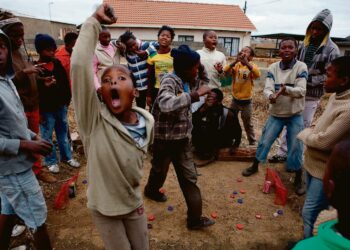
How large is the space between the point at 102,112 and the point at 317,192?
1963 mm

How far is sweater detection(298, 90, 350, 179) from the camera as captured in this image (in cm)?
204

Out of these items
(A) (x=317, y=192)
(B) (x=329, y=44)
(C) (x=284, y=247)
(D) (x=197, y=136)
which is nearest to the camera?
(A) (x=317, y=192)

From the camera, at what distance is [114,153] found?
1.63 meters

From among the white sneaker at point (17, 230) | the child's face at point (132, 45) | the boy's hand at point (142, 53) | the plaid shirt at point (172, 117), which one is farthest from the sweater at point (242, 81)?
the white sneaker at point (17, 230)

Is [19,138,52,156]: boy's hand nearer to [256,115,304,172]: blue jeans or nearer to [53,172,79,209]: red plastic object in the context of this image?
[53,172,79,209]: red plastic object

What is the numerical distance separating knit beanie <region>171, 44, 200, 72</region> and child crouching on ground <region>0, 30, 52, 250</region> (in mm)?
1369

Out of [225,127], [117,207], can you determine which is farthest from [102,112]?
[225,127]

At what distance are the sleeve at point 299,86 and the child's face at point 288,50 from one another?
208 mm

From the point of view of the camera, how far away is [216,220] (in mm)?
3275

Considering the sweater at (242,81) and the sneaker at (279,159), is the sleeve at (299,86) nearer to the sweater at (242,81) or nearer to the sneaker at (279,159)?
the sweater at (242,81)

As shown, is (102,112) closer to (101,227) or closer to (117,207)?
(117,207)

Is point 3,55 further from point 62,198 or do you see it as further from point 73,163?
point 73,163

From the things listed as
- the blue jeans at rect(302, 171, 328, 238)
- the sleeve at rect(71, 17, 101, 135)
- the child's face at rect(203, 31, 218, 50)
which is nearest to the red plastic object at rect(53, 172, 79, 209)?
the sleeve at rect(71, 17, 101, 135)

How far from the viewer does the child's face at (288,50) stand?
11.7 feet
